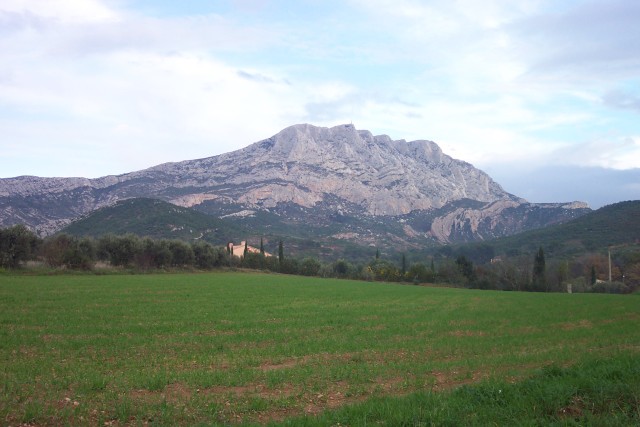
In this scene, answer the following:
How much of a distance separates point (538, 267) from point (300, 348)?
349 feet

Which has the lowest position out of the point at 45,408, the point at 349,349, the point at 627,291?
the point at 627,291

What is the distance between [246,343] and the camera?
67.4 ft

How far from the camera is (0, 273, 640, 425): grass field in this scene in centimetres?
943

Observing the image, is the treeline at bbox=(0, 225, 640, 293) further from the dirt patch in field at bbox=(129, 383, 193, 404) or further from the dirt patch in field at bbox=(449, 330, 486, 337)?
the dirt patch in field at bbox=(129, 383, 193, 404)

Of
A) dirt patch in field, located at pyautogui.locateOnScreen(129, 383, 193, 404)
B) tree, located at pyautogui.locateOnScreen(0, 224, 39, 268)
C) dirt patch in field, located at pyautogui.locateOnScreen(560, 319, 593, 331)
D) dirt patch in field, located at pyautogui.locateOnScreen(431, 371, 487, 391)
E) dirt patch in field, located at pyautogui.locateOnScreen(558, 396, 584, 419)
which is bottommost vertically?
dirt patch in field, located at pyautogui.locateOnScreen(560, 319, 593, 331)

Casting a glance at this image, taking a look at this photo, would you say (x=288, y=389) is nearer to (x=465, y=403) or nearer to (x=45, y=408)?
(x=465, y=403)

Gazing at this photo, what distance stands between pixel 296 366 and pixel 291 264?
120 meters

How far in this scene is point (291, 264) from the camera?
136 metres

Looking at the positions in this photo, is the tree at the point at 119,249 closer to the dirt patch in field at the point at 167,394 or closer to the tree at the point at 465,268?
the tree at the point at 465,268

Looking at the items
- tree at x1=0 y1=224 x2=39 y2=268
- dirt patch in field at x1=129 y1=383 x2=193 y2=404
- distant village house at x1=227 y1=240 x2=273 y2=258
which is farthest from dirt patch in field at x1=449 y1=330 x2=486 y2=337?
distant village house at x1=227 y1=240 x2=273 y2=258

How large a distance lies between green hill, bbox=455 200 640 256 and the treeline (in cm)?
2798

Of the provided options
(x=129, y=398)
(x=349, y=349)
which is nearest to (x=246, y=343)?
(x=349, y=349)

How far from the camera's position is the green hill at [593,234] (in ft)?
514

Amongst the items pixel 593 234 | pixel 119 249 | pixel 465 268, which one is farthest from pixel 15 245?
pixel 593 234
